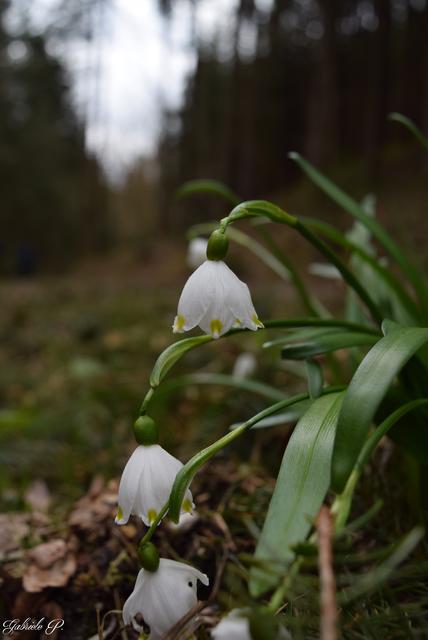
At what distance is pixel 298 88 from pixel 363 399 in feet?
61.0

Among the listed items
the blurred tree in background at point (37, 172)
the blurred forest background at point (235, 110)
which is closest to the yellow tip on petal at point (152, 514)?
the blurred forest background at point (235, 110)

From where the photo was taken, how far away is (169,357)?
908mm

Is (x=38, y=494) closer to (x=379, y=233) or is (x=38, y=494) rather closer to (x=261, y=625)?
(x=379, y=233)

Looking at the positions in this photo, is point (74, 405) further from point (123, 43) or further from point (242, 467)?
point (123, 43)

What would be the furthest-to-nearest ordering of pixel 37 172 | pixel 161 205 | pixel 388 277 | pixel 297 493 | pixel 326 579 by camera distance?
pixel 161 205 < pixel 37 172 < pixel 388 277 < pixel 297 493 < pixel 326 579

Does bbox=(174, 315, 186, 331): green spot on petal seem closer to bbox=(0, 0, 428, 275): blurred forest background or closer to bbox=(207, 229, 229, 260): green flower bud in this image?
bbox=(207, 229, 229, 260): green flower bud

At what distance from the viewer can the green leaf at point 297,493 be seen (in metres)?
0.67

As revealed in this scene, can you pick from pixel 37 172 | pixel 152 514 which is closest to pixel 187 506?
pixel 152 514

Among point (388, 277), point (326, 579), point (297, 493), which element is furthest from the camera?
point (388, 277)

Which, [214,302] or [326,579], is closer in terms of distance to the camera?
[326,579]

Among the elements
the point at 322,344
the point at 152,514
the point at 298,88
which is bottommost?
the point at 152,514

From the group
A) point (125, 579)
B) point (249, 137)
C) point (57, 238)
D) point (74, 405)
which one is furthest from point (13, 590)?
point (57, 238)

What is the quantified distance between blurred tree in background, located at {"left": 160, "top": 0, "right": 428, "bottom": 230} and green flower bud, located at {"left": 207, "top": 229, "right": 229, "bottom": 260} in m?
11.2
